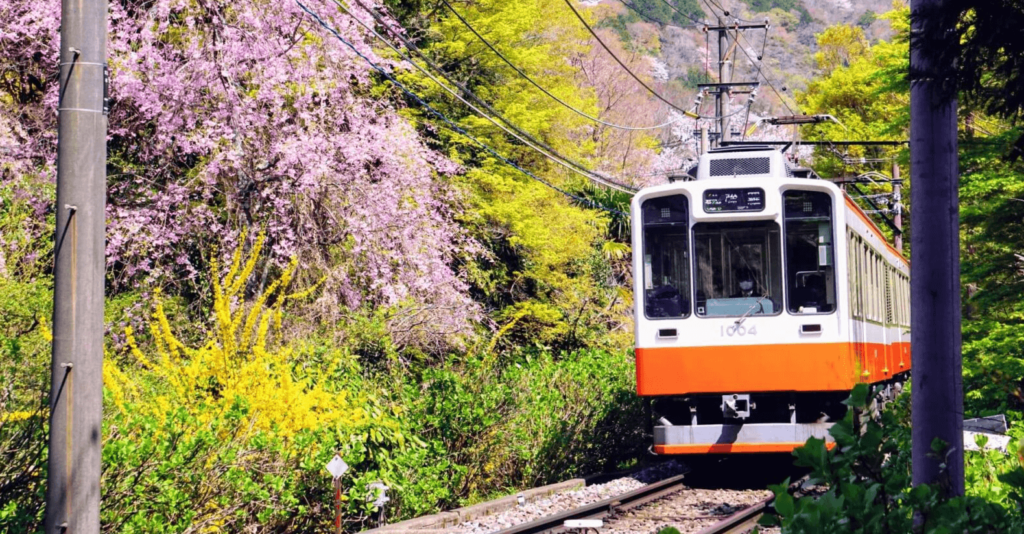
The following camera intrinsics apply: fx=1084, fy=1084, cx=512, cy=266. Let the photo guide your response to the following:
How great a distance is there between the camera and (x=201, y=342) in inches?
504

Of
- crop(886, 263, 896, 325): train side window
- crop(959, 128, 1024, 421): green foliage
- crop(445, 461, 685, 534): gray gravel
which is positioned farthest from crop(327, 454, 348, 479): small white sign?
crop(886, 263, 896, 325): train side window

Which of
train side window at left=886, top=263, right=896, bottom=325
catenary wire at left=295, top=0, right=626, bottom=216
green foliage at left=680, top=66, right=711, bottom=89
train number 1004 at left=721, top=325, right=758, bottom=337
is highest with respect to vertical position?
green foliage at left=680, top=66, right=711, bottom=89

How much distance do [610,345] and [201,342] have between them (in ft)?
35.6

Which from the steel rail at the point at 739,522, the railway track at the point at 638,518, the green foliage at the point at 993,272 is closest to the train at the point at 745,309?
the railway track at the point at 638,518

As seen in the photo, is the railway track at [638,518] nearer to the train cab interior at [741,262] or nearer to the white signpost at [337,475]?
the white signpost at [337,475]

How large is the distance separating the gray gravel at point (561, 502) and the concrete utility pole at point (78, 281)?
4.95 metres

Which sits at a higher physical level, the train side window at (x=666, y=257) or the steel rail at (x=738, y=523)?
the train side window at (x=666, y=257)

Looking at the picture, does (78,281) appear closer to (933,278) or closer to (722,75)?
(933,278)

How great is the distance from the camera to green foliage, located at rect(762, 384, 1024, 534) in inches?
116

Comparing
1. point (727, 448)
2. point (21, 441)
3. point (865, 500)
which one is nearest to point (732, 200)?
point (727, 448)

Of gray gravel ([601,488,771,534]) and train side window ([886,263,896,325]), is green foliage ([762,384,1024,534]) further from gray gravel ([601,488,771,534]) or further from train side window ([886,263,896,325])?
train side window ([886,263,896,325])

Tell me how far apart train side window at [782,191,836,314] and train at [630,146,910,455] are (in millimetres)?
11

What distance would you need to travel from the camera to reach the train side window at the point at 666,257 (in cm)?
1220

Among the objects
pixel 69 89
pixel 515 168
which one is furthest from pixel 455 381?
pixel 515 168
